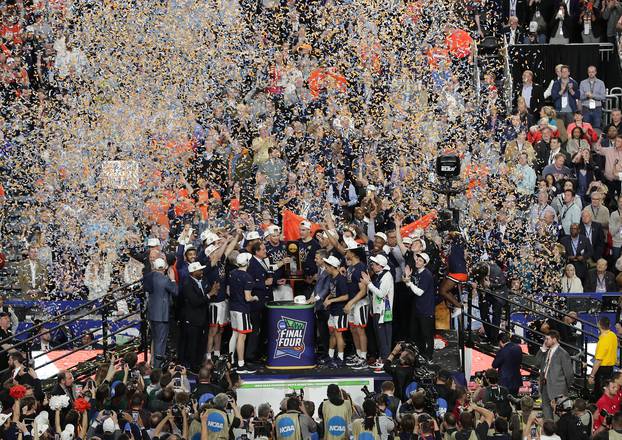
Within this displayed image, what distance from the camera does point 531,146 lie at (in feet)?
82.2

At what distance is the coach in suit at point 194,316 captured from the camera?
19.4 metres

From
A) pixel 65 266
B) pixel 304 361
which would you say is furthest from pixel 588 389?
pixel 65 266

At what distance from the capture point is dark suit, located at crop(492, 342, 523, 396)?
1841 cm

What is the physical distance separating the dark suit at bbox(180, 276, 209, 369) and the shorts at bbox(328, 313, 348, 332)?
1.62m

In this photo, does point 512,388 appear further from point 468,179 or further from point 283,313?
point 468,179

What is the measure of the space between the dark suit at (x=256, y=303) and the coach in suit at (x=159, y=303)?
1.02m

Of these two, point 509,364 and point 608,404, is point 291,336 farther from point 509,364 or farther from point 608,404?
point 608,404

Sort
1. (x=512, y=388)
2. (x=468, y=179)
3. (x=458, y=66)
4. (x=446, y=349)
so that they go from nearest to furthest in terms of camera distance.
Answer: (x=512, y=388) → (x=446, y=349) → (x=468, y=179) → (x=458, y=66)

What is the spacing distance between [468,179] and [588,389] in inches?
250

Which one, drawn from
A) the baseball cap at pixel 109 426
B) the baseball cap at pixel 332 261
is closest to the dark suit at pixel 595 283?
the baseball cap at pixel 332 261

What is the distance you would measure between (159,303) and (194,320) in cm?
50

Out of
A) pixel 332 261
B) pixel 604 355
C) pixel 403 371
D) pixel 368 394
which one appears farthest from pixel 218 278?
pixel 604 355

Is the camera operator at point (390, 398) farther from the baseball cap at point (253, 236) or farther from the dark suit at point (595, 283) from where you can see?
the dark suit at point (595, 283)

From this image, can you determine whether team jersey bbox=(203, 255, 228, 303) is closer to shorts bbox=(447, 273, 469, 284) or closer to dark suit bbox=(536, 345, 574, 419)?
shorts bbox=(447, 273, 469, 284)
